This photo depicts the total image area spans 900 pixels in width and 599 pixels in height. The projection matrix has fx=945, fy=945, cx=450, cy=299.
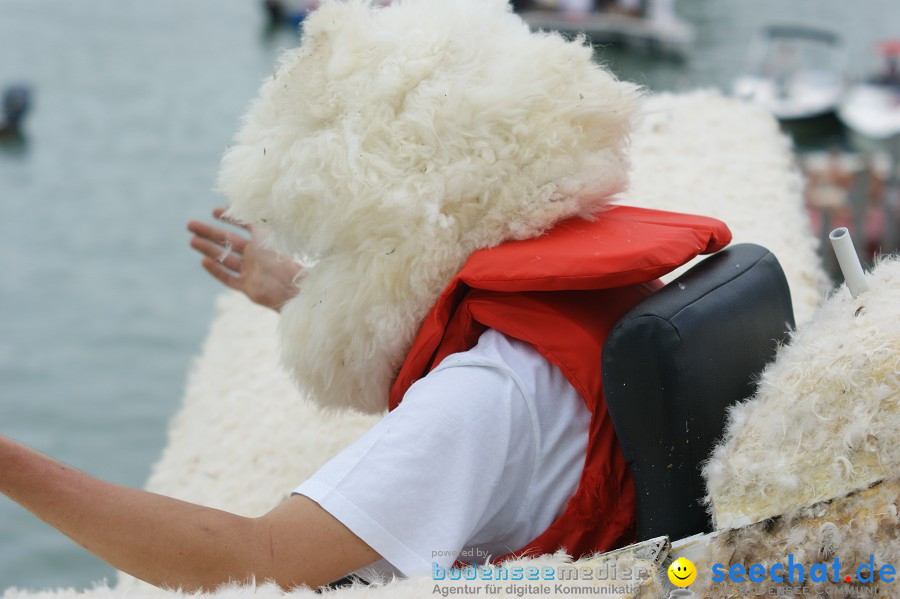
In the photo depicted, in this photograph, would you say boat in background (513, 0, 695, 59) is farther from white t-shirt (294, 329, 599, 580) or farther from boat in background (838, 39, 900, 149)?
white t-shirt (294, 329, 599, 580)

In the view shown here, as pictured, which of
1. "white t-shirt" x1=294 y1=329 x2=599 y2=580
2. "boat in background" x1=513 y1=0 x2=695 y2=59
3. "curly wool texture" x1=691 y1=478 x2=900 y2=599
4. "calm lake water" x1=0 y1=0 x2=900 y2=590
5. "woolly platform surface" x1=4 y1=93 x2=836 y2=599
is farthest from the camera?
"boat in background" x1=513 y1=0 x2=695 y2=59

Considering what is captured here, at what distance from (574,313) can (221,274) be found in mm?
755

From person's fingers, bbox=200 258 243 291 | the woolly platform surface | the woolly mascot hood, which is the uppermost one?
the woolly mascot hood

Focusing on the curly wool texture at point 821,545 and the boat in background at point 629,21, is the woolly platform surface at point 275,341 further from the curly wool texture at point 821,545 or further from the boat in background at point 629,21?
the boat in background at point 629,21

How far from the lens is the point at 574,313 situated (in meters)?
0.97

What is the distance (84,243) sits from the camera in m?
8.64

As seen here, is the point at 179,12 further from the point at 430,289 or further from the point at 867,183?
the point at 430,289

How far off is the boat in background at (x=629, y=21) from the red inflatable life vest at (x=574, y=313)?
48.6 feet

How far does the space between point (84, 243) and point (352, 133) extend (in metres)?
8.32

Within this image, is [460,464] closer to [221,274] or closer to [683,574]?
[683,574]

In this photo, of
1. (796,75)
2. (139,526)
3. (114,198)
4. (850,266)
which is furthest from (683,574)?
(796,75)

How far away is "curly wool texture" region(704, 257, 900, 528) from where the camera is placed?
0.76 m

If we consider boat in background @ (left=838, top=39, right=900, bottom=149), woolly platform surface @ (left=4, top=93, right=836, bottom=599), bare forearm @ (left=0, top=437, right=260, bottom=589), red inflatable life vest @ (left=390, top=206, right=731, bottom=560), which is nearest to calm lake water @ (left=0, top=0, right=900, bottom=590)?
red inflatable life vest @ (left=390, top=206, right=731, bottom=560)

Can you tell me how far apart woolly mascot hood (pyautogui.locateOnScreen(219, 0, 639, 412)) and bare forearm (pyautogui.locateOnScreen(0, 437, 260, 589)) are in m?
0.25
